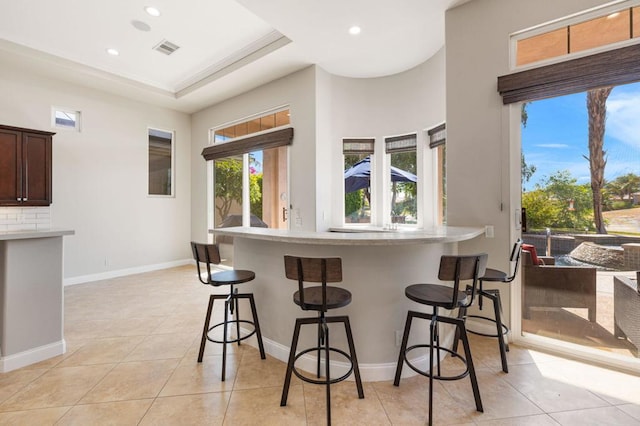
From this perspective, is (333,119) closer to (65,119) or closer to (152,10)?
(152,10)

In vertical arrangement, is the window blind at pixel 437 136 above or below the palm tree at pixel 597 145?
A: above

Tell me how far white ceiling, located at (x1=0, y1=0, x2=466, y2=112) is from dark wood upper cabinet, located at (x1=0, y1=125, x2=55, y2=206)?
1.38m

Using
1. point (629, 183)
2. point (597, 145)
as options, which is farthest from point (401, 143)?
point (629, 183)

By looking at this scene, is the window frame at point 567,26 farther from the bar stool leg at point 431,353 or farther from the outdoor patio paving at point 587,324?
the bar stool leg at point 431,353

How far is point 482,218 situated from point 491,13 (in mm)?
2078

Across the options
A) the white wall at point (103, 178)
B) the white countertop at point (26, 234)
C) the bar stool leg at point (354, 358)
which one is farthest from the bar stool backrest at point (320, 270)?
the white wall at point (103, 178)

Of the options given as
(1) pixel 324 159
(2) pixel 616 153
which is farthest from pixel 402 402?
(1) pixel 324 159

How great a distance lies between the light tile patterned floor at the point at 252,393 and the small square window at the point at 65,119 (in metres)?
3.88

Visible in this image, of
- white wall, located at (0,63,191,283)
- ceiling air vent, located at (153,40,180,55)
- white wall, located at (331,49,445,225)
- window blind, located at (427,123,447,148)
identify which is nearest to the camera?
window blind, located at (427,123,447,148)

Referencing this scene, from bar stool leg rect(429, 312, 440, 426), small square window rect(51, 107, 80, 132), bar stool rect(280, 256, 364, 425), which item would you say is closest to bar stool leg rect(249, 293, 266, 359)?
bar stool rect(280, 256, 364, 425)

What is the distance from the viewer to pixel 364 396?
2064 mm

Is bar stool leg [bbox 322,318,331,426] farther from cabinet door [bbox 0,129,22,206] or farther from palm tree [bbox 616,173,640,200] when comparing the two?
cabinet door [bbox 0,129,22,206]

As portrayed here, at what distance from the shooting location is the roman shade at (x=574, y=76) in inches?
92.7

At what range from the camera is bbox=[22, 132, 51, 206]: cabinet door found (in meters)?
3.79
